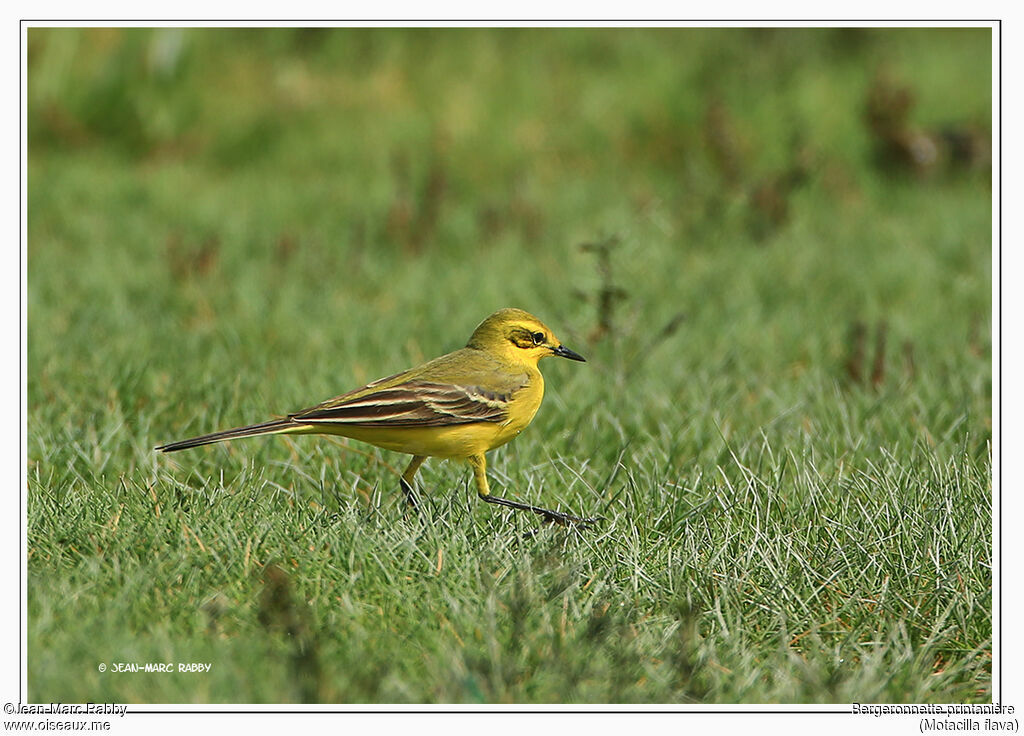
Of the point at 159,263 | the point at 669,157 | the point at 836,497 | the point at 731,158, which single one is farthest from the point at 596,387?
the point at 669,157

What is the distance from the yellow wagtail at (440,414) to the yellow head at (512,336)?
6 cm

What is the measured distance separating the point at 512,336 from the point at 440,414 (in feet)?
2.09

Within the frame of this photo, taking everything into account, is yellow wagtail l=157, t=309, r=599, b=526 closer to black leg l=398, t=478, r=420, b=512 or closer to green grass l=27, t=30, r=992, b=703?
black leg l=398, t=478, r=420, b=512

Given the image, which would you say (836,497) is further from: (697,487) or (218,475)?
(218,475)

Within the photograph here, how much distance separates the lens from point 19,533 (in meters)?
3.50

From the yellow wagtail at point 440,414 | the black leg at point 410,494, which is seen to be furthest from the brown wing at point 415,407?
the black leg at point 410,494

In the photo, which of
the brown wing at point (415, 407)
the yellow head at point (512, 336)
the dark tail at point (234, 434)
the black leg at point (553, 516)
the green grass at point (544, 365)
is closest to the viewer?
the green grass at point (544, 365)

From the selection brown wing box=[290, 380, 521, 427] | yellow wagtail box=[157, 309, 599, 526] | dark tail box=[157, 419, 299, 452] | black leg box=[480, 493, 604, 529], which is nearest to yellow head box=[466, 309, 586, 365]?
yellow wagtail box=[157, 309, 599, 526]

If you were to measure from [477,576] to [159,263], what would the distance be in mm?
5029

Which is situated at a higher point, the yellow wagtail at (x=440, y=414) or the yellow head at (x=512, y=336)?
the yellow head at (x=512, y=336)

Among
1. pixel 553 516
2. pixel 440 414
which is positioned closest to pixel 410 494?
pixel 440 414

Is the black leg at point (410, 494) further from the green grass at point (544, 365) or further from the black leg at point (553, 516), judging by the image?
the black leg at point (553, 516)

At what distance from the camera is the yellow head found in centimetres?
438

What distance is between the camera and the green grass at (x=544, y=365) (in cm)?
326
